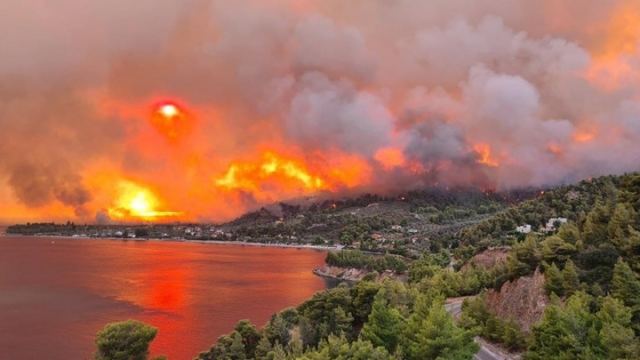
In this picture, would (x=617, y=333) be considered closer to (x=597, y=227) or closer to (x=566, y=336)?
(x=566, y=336)

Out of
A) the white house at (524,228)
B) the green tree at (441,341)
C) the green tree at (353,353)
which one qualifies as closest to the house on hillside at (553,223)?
the white house at (524,228)

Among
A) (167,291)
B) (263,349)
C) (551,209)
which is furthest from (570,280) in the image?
(167,291)

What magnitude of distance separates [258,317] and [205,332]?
11.2 meters

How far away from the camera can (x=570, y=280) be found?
4025cm

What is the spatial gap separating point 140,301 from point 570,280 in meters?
96.9

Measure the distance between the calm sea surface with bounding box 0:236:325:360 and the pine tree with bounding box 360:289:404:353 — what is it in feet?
119

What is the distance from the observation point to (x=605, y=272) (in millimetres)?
41438

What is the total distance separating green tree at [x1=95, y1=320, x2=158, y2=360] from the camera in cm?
4766

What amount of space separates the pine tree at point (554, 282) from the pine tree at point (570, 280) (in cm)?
28

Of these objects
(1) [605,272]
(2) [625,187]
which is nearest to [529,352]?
(1) [605,272]

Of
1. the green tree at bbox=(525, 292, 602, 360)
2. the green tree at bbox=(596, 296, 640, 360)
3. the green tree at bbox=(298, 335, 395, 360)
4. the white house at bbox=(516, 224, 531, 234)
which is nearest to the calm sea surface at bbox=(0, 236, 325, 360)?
the green tree at bbox=(298, 335, 395, 360)

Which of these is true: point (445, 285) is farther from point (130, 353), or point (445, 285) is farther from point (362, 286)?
point (130, 353)

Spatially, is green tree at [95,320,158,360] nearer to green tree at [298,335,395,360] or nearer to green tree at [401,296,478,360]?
green tree at [298,335,395,360]

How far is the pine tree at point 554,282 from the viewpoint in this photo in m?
40.8
